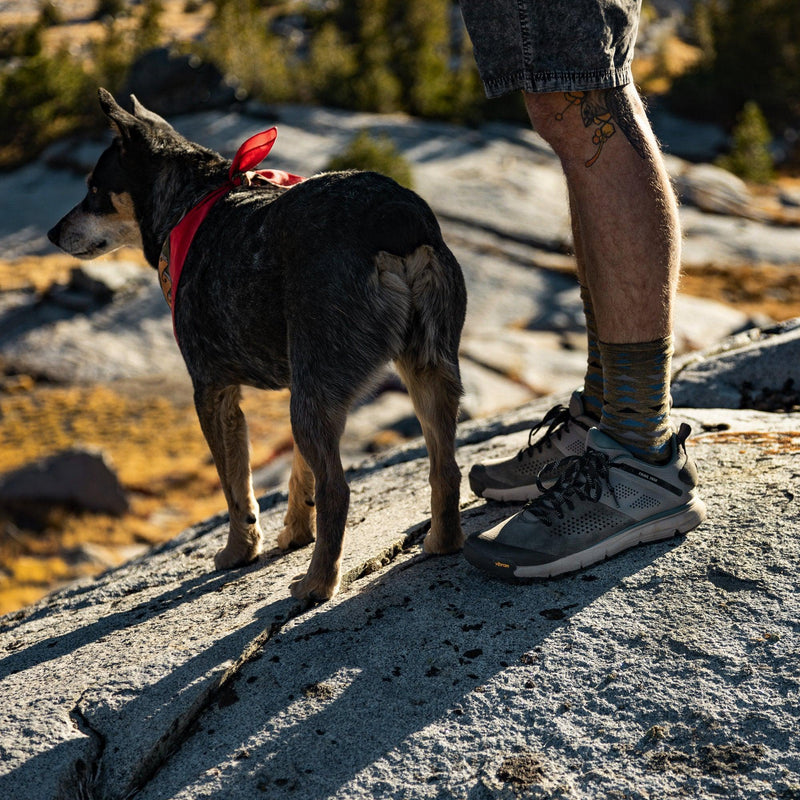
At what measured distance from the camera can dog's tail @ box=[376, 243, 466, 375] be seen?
268cm

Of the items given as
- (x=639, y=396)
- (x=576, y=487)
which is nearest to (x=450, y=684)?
(x=576, y=487)

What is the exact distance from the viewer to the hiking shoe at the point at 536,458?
317 centimetres

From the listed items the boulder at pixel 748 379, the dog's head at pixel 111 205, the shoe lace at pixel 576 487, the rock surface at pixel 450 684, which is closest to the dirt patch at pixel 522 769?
the rock surface at pixel 450 684

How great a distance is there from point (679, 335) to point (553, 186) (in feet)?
18.5

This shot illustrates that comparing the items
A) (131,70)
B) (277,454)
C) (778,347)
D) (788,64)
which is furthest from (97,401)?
(788,64)

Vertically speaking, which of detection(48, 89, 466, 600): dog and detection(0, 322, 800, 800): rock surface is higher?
detection(48, 89, 466, 600): dog

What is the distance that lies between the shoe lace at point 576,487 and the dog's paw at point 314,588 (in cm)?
64

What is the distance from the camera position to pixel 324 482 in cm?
273

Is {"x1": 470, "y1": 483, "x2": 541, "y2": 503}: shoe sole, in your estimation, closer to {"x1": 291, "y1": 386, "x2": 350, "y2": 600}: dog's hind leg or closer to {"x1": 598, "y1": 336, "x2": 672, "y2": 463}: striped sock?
{"x1": 598, "y1": 336, "x2": 672, "y2": 463}: striped sock

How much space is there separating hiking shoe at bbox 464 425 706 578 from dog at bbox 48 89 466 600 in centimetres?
35

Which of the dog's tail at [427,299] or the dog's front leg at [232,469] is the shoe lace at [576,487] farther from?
the dog's front leg at [232,469]

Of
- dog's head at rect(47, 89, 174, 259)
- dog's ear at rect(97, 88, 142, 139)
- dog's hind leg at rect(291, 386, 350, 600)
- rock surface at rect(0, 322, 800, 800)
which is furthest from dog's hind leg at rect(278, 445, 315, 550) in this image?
dog's ear at rect(97, 88, 142, 139)

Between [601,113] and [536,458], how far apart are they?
4.12ft

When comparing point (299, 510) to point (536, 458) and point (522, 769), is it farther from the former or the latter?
point (522, 769)
